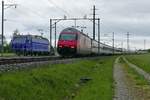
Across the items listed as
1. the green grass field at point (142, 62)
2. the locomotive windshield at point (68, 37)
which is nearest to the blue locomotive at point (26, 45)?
the locomotive windshield at point (68, 37)

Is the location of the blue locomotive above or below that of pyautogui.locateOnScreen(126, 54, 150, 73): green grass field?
above

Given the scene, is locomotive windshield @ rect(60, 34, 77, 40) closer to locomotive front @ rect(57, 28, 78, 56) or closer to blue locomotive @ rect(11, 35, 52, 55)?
locomotive front @ rect(57, 28, 78, 56)

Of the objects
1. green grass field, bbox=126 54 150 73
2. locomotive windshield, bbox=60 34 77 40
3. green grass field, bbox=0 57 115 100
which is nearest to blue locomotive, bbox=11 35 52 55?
locomotive windshield, bbox=60 34 77 40

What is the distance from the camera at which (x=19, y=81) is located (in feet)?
68.7

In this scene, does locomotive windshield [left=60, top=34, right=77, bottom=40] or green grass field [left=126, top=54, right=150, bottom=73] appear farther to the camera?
green grass field [left=126, top=54, right=150, bottom=73]

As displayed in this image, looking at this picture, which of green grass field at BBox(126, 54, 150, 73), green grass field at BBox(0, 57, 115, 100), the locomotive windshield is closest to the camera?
green grass field at BBox(0, 57, 115, 100)

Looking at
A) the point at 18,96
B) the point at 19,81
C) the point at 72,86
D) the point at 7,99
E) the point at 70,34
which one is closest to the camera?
the point at 7,99

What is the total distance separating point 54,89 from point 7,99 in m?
7.54

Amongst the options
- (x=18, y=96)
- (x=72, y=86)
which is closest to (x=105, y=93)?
(x=72, y=86)

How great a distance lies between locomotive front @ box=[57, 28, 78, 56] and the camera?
185ft

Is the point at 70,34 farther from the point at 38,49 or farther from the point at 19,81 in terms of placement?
the point at 19,81

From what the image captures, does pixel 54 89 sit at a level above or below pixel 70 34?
below

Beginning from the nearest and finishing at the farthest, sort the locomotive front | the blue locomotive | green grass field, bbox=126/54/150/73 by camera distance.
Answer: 1. the locomotive front
2. green grass field, bbox=126/54/150/73
3. the blue locomotive

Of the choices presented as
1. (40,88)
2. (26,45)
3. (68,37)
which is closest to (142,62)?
(26,45)
